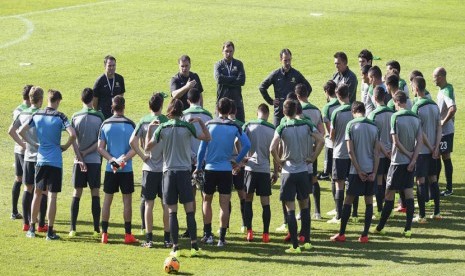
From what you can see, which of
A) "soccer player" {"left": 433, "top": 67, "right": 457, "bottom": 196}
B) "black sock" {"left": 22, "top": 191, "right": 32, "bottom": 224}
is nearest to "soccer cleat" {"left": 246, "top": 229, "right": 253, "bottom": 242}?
"black sock" {"left": 22, "top": 191, "right": 32, "bottom": 224}

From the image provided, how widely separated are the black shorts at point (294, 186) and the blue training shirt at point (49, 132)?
11.5 feet

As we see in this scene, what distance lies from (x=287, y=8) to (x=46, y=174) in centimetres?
2449

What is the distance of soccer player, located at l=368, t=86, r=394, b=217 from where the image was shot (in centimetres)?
1775

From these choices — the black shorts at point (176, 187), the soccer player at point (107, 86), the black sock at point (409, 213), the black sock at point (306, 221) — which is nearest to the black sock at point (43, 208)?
the black shorts at point (176, 187)

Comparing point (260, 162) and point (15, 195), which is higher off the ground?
point (260, 162)

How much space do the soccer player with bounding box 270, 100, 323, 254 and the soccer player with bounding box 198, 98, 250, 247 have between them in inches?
23.5

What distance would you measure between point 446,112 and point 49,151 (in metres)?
7.41

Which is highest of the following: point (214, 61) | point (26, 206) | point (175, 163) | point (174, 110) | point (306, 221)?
point (214, 61)

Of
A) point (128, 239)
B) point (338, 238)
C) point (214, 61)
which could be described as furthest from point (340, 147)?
point (214, 61)

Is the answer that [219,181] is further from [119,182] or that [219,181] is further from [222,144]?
[119,182]

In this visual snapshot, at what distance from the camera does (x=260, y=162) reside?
17203mm

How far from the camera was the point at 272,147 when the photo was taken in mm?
16484

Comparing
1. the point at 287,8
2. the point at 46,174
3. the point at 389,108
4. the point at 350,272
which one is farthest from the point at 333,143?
the point at 287,8

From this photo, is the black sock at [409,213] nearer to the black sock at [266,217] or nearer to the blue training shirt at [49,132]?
the black sock at [266,217]
